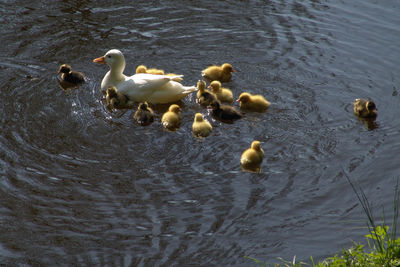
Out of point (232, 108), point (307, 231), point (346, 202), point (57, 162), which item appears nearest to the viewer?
point (307, 231)

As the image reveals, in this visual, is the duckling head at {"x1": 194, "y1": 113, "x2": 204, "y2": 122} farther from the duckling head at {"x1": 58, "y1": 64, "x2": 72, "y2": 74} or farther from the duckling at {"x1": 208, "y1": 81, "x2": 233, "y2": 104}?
the duckling head at {"x1": 58, "y1": 64, "x2": 72, "y2": 74}

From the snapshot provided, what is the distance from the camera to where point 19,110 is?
7672 millimetres

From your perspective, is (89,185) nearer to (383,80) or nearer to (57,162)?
(57,162)

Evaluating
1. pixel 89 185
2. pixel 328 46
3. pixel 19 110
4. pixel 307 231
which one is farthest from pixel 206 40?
pixel 307 231

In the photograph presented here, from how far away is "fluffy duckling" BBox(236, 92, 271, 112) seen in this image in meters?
7.81

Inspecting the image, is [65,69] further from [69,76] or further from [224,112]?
[224,112]

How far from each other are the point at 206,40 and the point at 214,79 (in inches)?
54.7

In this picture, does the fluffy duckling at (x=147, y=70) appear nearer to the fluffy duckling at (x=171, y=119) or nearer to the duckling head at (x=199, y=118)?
the fluffy duckling at (x=171, y=119)

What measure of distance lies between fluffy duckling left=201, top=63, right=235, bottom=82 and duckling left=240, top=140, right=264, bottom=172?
2104 mm

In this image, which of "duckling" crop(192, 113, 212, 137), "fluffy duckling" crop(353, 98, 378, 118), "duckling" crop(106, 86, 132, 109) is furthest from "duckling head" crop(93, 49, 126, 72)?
"fluffy duckling" crop(353, 98, 378, 118)

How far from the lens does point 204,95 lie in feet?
26.4

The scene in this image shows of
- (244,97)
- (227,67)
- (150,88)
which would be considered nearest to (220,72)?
(227,67)

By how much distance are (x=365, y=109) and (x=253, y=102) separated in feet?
4.78

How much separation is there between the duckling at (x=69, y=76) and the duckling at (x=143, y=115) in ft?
4.27
